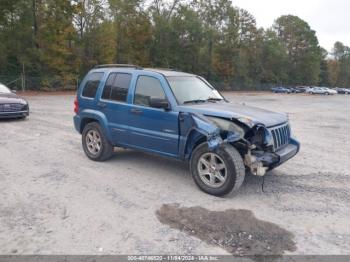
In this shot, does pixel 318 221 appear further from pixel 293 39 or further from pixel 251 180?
pixel 293 39

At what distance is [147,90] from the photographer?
5895mm

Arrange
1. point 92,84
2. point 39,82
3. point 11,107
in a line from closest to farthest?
point 92,84
point 11,107
point 39,82

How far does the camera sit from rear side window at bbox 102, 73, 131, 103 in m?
6.21

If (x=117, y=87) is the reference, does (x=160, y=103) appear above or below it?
below

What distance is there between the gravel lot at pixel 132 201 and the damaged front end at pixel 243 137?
556 mm

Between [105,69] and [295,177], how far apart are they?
14.0 ft

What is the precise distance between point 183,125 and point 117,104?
5.26 ft

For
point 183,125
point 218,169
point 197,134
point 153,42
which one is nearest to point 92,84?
point 183,125

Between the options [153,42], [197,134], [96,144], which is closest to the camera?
[197,134]

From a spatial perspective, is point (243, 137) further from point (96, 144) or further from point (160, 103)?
point (96, 144)

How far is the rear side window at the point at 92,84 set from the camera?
6761mm

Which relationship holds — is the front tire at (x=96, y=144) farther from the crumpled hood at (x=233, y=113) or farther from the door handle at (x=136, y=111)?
the crumpled hood at (x=233, y=113)

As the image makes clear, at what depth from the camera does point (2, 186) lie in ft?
16.9

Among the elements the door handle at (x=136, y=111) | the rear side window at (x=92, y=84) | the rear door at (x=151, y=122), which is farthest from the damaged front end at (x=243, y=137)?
the rear side window at (x=92, y=84)
